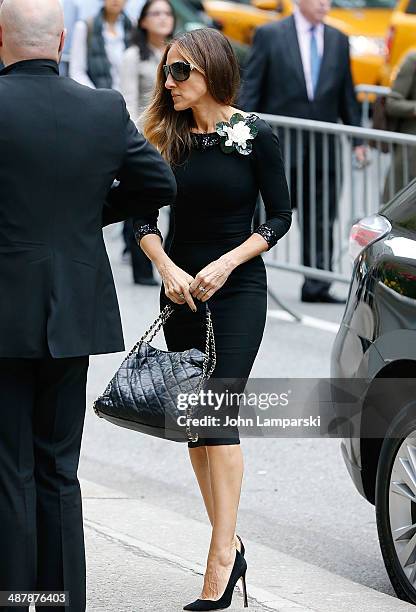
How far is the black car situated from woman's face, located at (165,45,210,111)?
2.96 feet

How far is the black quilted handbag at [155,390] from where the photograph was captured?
14.3ft

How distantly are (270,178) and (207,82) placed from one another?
0.36 m

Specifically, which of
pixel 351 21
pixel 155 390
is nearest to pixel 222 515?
pixel 155 390

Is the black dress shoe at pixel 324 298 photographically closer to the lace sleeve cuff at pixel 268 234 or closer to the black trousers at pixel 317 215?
the black trousers at pixel 317 215

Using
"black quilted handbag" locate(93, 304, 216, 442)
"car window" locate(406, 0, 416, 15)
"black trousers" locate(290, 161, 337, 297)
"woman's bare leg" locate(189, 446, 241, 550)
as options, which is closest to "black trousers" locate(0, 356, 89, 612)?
"black quilted handbag" locate(93, 304, 216, 442)

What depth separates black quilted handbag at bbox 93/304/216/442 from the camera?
4344 millimetres

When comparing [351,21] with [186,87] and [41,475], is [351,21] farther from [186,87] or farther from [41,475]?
[41,475]

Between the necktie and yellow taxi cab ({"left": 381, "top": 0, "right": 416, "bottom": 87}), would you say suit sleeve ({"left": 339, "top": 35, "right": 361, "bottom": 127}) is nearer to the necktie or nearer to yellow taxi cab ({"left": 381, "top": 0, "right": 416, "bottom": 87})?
the necktie

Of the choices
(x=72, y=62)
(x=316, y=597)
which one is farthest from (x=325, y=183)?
(x=316, y=597)

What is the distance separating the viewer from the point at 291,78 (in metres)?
10.2

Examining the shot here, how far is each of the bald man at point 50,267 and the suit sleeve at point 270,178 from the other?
0.67 metres

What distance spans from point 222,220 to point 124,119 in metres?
0.84

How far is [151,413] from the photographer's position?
14.3ft

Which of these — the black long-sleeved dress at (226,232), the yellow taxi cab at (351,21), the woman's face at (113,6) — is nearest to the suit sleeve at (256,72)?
the woman's face at (113,6)
